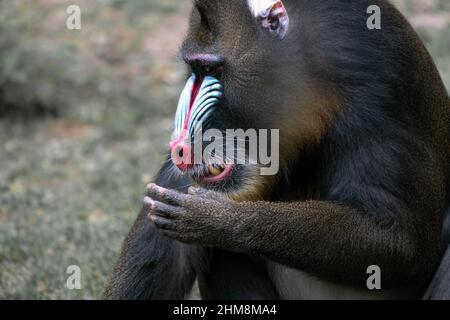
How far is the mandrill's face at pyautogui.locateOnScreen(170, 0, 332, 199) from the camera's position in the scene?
394 centimetres

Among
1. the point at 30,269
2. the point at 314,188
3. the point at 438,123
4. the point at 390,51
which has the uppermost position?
the point at 390,51

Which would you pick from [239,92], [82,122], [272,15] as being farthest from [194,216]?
[82,122]

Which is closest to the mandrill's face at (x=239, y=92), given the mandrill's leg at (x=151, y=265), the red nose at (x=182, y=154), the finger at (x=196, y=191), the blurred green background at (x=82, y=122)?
the red nose at (x=182, y=154)

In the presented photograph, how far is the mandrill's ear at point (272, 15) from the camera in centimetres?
401

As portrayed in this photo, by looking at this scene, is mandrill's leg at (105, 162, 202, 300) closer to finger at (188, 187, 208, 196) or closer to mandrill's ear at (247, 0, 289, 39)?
finger at (188, 187, 208, 196)

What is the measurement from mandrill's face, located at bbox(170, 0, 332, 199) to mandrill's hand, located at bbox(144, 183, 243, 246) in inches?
9.3

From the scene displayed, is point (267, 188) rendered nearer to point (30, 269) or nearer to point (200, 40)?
point (200, 40)

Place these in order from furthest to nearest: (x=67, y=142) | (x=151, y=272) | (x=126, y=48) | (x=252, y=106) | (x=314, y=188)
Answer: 1. (x=126, y=48)
2. (x=67, y=142)
3. (x=151, y=272)
4. (x=314, y=188)
5. (x=252, y=106)

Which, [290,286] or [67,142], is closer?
[290,286]

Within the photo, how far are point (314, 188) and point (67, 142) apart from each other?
4751 millimetres

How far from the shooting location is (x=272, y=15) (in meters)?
4.02

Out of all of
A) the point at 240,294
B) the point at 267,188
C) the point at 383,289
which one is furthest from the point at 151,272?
the point at 383,289

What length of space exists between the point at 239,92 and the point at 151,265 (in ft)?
4.03

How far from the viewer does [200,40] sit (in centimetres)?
409
